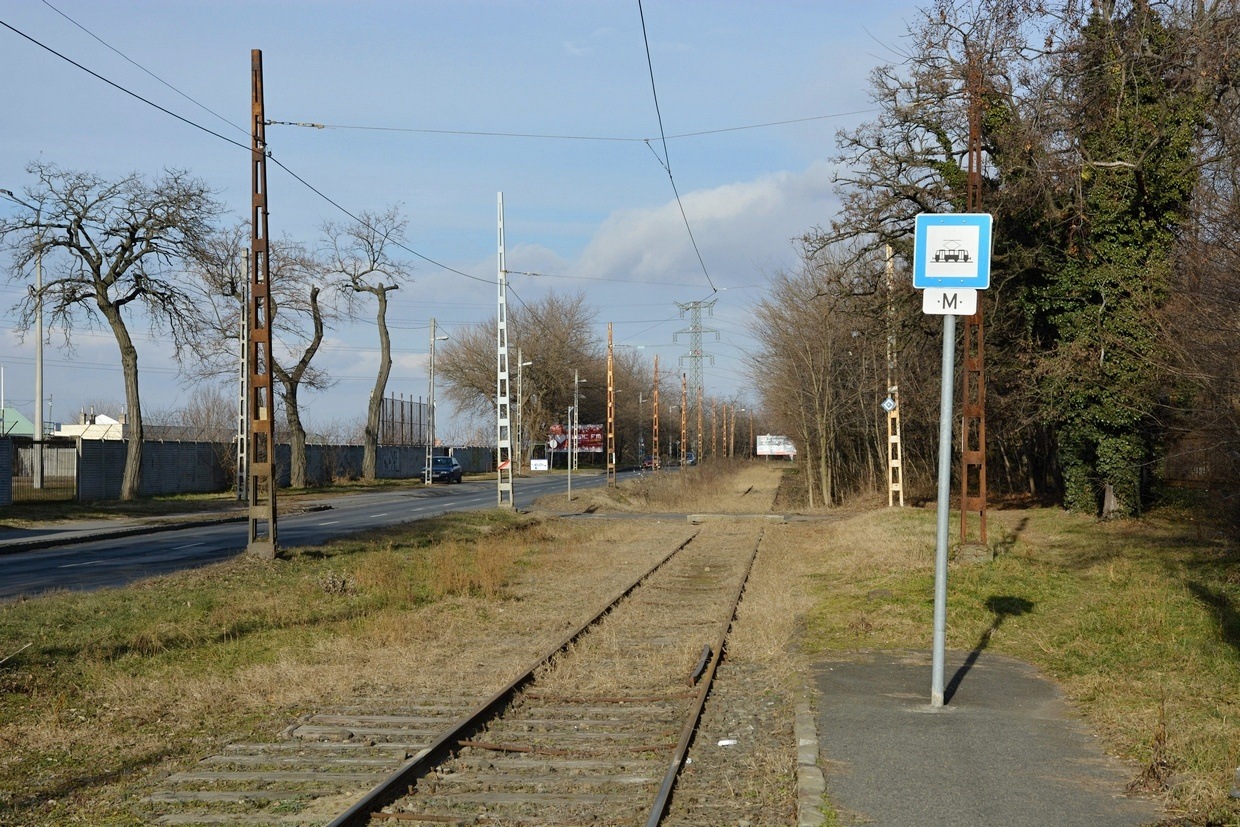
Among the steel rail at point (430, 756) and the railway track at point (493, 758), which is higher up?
the steel rail at point (430, 756)

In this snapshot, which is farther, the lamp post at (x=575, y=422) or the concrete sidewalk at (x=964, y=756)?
the lamp post at (x=575, y=422)

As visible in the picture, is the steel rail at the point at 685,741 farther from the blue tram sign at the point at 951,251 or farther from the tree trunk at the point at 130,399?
the tree trunk at the point at 130,399

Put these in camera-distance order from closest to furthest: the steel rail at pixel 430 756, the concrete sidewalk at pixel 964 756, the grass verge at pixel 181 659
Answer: the steel rail at pixel 430 756
the concrete sidewalk at pixel 964 756
the grass verge at pixel 181 659

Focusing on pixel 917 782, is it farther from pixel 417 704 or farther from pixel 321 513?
pixel 321 513

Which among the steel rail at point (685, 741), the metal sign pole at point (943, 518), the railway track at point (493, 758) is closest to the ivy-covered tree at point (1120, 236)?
the steel rail at point (685, 741)

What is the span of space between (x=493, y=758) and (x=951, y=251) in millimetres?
5169

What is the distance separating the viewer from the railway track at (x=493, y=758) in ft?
21.3

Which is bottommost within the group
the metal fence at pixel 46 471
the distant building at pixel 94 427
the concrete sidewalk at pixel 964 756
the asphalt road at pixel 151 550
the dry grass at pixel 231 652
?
the asphalt road at pixel 151 550

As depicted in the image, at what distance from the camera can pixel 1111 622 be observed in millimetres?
12656

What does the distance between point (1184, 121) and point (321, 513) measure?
29325 millimetres

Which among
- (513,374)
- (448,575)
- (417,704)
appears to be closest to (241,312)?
(448,575)

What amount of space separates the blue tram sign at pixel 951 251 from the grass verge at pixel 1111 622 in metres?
3.47

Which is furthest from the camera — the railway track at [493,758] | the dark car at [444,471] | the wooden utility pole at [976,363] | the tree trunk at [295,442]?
the dark car at [444,471]

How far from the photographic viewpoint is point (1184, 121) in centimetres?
2386
